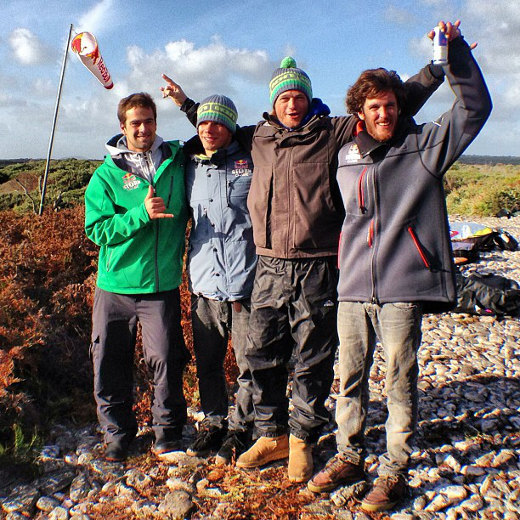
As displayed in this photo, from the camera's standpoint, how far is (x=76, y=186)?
74.5 feet

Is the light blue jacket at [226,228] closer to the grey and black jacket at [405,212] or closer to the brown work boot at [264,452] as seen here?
the grey and black jacket at [405,212]

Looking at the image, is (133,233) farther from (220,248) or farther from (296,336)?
(296,336)

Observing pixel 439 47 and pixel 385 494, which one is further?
pixel 385 494

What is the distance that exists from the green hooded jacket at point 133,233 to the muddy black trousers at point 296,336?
69cm

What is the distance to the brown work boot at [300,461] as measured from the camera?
342 centimetres

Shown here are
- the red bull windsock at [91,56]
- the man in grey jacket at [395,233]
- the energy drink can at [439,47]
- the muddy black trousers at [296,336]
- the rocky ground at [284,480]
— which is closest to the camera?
the energy drink can at [439,47]

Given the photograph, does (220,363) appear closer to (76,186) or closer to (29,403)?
(29,403)

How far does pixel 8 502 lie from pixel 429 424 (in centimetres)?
302

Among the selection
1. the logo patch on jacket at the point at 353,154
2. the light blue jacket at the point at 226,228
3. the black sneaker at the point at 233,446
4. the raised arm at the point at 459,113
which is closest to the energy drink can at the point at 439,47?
the raised arm at the point at 459,113

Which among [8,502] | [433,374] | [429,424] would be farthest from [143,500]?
[433,374]

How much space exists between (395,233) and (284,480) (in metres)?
1.75

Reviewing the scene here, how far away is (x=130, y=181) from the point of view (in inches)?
145

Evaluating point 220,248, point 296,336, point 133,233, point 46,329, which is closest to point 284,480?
point 296,336

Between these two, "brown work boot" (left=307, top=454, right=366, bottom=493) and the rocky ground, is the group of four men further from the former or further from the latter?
the rocky ground
